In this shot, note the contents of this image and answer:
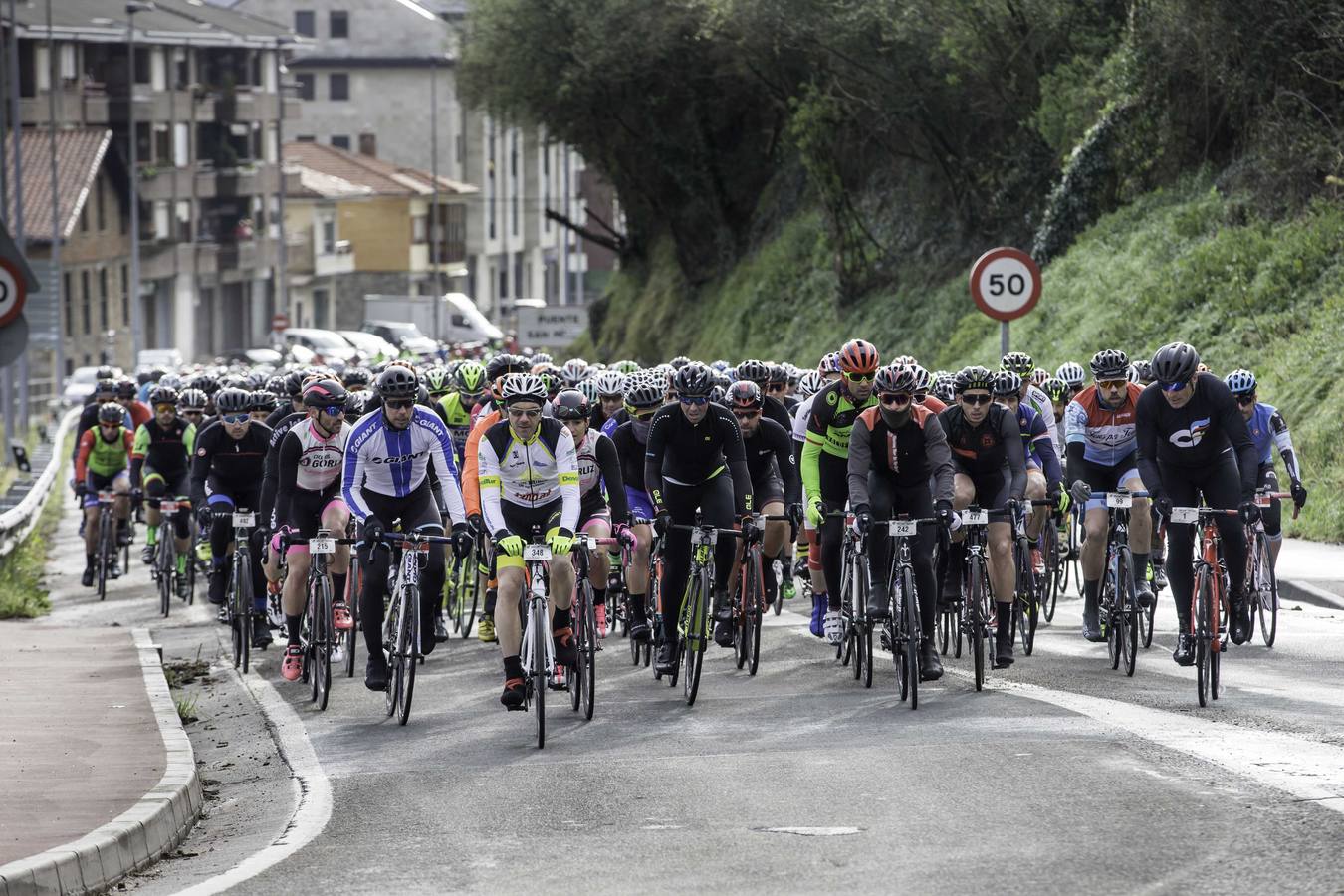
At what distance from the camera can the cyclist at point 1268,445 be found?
15.4 m

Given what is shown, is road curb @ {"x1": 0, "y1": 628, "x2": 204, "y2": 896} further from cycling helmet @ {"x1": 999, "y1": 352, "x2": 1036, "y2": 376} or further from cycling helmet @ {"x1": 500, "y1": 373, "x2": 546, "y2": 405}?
cycling helmet @ {"x1": 999, "y1": 352, "x2": 1036, "y2": 376}

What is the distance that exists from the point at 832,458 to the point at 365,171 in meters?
100

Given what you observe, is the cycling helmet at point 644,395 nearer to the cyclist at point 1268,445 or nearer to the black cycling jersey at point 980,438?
the black cycling jersey at point 980,438

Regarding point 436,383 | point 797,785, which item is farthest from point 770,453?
point 797,785

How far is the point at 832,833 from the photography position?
8.91m

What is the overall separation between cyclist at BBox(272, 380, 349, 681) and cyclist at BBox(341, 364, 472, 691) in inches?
32.1

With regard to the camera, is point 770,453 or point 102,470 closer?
point 770,453

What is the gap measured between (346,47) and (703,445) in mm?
108244

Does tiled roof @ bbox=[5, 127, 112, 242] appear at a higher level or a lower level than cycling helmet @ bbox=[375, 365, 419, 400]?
higher

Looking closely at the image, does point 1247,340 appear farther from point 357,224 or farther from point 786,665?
point 357,224

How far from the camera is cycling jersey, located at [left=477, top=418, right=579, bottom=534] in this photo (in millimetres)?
12367

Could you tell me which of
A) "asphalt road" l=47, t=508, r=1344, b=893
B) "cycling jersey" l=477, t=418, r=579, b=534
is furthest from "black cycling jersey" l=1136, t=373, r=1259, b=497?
"cycling jersey" l=477, t=418, r=579, b=534

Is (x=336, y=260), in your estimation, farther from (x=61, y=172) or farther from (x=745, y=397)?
(x=745, y=397)

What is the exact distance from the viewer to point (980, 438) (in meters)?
13.9
